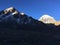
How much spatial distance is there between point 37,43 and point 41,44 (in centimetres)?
409

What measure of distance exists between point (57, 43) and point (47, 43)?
22.3ft

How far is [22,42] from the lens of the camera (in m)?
163

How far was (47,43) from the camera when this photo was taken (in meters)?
168

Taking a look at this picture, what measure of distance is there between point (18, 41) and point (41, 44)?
1268 cm

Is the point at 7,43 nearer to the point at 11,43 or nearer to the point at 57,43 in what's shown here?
the point at 11,43

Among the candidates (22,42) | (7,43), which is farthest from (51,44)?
(7,43)

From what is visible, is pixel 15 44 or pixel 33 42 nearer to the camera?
pixel 15 44

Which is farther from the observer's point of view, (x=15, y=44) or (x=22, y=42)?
(x=22, y=42)

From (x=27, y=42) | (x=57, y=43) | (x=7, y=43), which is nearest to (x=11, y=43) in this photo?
(x=7, y=43)

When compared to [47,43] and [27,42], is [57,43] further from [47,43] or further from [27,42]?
[27,42]

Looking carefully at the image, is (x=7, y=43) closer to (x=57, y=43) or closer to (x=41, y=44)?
(x=41, y=44)

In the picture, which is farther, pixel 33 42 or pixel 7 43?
pixel 33 42

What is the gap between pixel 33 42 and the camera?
168375 millimetres

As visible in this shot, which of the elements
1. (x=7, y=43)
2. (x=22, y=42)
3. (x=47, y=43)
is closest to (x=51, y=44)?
(x=47, y=43)
